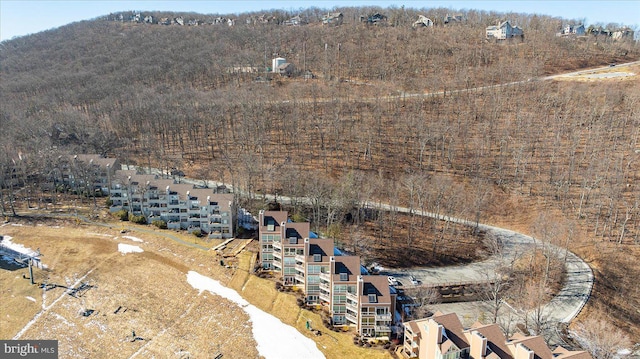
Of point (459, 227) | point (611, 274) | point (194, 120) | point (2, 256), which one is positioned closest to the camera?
point (611, 274)

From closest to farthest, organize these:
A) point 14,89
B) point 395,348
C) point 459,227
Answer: point 395,348 < point 459,227 < point 14,89

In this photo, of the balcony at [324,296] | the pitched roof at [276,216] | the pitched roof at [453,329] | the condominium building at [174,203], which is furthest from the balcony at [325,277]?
the condominium building at [174,203]

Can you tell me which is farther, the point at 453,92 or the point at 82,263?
the point at 453,92

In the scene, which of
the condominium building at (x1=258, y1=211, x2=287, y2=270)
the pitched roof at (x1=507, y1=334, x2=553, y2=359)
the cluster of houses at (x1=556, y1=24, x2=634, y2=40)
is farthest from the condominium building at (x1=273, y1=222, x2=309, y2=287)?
the cluster of houses at (x1=556, y1=24, x2=634, y2=40)

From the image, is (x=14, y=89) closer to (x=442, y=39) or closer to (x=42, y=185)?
(x=42, y=185)

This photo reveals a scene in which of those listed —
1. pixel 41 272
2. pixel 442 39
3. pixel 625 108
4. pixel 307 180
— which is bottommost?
pixel 41 272

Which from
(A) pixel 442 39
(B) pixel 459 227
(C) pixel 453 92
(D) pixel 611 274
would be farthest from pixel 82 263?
(A) pixel 442 39
